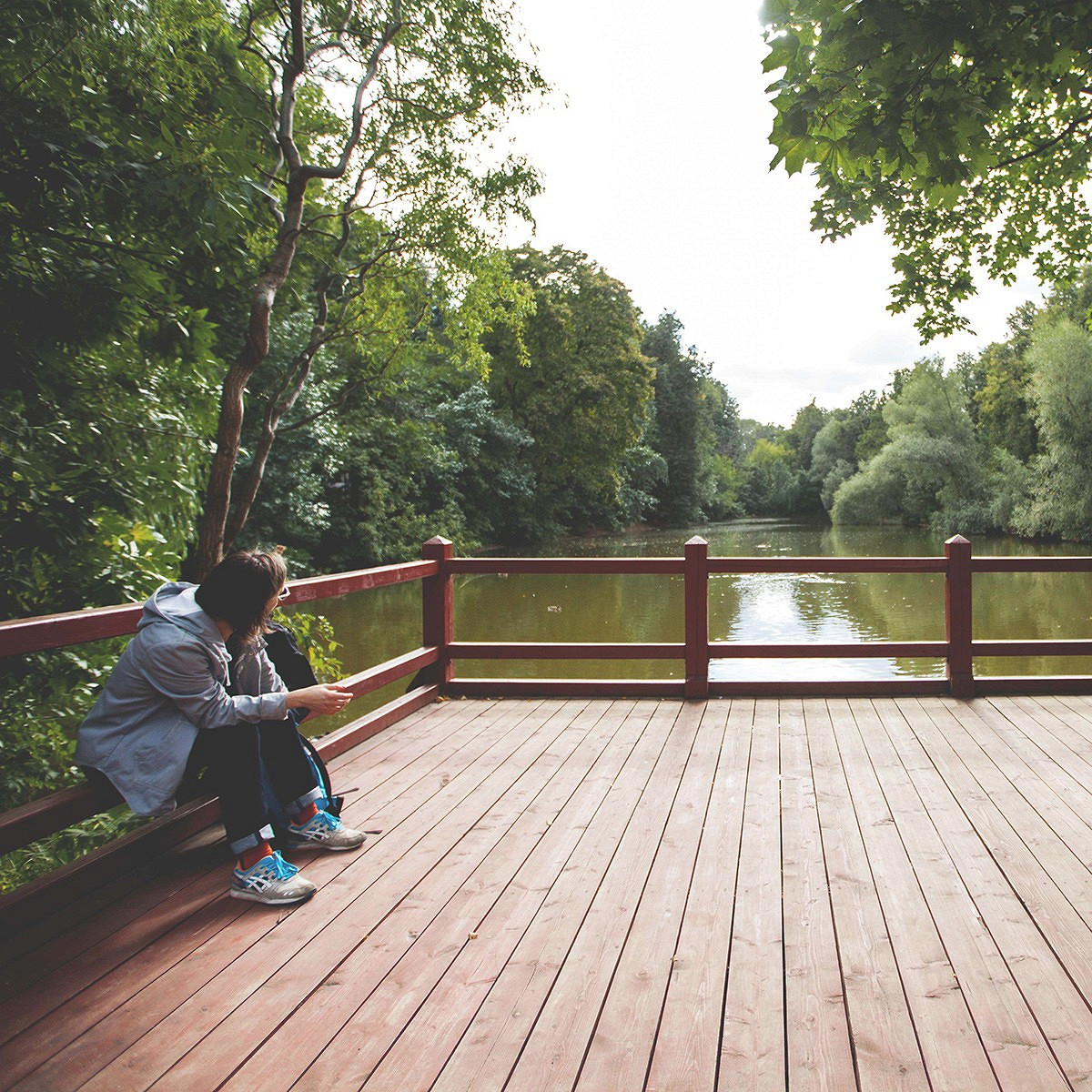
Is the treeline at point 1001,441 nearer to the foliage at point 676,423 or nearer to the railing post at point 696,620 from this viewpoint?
the foliage at point 676,423

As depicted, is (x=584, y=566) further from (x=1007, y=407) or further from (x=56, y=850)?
(x=1007, y=407)

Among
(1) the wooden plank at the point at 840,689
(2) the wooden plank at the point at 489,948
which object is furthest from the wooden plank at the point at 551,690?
(2) the wooden plank at the point at 489,948

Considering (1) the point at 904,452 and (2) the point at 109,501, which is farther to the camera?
(1) the point at 904,452

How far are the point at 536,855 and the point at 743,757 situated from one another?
165cm

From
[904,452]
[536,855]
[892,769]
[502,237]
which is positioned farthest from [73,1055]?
[904,452]

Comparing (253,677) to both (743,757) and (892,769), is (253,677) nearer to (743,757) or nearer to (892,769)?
(743,757)

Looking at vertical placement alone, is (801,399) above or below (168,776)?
above

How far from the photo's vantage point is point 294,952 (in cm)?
255

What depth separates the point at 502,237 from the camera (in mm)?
11695

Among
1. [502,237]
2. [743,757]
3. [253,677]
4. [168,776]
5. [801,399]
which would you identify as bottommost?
[743,757]

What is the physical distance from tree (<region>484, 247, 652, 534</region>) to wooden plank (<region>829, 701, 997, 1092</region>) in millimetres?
25972

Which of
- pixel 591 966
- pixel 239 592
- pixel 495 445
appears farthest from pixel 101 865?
pixel 495 445

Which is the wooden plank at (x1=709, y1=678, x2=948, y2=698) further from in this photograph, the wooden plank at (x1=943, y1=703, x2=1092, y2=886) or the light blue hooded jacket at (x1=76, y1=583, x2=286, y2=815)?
the light blue hooded jacket at (x1=76, y1=583, x2=286, y2=815)

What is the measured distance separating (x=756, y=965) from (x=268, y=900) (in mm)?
1520
